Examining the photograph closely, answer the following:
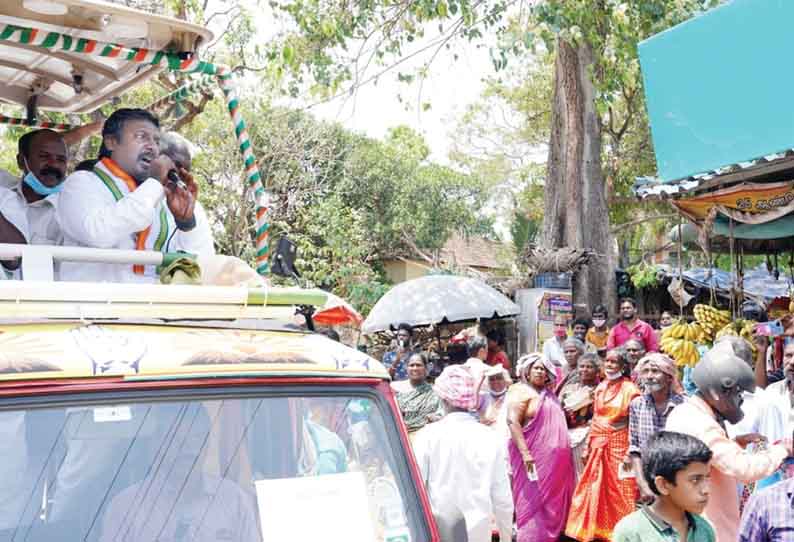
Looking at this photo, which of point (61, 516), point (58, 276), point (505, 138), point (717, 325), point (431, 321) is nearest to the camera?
point (61, 516)

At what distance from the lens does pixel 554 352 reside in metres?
12.3

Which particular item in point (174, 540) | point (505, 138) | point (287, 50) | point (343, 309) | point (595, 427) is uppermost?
point (505, 138)

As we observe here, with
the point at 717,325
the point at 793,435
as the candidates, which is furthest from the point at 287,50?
the point at 793,435

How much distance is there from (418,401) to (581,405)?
1510mm

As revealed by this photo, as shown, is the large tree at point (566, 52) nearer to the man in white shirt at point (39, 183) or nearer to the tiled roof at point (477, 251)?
the man in white shirt at point (39, 183)

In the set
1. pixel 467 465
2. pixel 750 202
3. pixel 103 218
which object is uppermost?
pixel 750 202

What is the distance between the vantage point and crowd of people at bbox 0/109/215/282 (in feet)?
12.8

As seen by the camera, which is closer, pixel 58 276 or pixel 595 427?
pixel 58 276

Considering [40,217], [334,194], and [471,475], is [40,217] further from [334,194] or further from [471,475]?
[334,194]

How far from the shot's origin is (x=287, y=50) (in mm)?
9680

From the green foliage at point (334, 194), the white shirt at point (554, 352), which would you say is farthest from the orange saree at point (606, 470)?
the green foliage at point (334, 194)

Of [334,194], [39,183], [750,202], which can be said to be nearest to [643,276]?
[750,202]

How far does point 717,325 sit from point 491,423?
2.30 m

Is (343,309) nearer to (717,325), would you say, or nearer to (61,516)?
(61,516)
